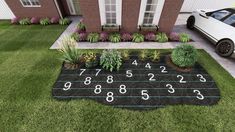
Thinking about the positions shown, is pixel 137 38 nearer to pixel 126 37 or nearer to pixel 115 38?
pixel 126 37

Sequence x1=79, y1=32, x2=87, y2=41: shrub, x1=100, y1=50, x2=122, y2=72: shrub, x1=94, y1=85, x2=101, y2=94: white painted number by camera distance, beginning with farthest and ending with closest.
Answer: x1=79, y1=32, x2=87, y2=41: shrub, x1=100, y1=50, x2=122, y2=72: shrub, x1=94, y1=85, x2=101, y2=94: white painted number

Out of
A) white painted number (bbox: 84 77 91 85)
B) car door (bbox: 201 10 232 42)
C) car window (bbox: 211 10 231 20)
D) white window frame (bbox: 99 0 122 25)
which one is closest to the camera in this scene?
white painted number (bbox: 84 77 91 85)

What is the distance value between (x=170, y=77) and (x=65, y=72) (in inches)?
186

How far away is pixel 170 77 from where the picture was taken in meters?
5.36

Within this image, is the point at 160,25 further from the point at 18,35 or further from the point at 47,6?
the point at 18,35

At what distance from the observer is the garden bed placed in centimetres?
455

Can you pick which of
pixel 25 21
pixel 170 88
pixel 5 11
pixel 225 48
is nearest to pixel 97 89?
pixel 170 88

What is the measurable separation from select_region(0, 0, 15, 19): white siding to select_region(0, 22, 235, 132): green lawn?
24.5 ft

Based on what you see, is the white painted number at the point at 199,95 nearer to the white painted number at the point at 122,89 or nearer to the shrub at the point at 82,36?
the white painted number at the point at 122,89

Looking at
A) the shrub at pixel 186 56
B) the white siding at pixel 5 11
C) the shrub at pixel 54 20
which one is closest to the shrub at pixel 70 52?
the shrub at pixel 186 56

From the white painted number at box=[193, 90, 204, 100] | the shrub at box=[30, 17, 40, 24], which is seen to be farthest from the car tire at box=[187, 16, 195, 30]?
the shrub at box=[30, 17, 40, 24]

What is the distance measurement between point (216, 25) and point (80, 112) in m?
7.93

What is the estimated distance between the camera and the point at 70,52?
5664mm

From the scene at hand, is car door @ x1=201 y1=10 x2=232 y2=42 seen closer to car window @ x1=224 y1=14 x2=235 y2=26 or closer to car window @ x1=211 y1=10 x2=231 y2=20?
car window @ x1=211 y1=10 x2=231 y2=20
